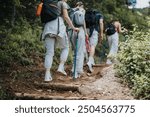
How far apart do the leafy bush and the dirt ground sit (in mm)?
208

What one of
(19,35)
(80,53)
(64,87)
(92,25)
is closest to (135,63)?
(80,53)

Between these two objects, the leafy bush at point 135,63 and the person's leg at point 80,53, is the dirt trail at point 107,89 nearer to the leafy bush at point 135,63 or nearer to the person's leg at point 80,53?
the leafy bush at point 135,63

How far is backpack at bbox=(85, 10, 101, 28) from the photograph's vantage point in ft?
44.2

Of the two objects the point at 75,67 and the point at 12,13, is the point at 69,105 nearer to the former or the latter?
the point at 75,67

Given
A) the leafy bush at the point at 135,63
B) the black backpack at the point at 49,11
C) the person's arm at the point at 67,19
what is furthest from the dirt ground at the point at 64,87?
the black backpack at the point at 49,11

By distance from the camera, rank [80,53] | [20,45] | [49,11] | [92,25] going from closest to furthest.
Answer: [49,11], [80,53], [92,25], [20,45]

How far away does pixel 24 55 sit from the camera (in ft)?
44.7

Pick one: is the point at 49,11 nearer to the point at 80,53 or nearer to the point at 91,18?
the point at 80,53

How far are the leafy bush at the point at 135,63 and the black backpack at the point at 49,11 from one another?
1905 mm

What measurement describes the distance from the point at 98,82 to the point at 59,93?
3.56 ft

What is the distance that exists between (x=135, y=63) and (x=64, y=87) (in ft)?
5.66

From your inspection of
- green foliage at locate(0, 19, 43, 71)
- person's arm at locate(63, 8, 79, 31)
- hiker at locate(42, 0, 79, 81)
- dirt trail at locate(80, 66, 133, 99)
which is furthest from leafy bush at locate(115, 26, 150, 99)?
green foliage at locate(0, 19, 43, 71)

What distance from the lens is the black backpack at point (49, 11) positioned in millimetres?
10781

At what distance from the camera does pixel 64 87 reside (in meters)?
10.5
